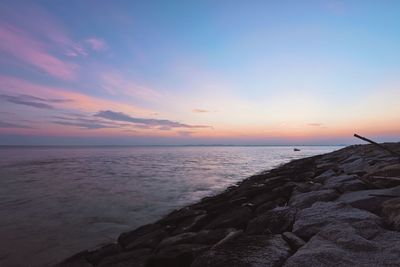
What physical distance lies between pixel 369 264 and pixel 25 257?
21.9ft

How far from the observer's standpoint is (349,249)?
3.74 metres

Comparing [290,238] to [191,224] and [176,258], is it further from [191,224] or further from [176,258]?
[191,224]

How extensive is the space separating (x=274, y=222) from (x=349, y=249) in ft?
6.54

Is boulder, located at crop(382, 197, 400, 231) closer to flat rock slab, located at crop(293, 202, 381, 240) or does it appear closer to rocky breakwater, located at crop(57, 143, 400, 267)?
rocky breakwater, located at crop(57, 143, 400, 267)

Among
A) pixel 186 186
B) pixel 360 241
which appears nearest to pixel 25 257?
pixel 360 241

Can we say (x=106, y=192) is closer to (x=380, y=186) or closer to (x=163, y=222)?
(x=163, y=222)

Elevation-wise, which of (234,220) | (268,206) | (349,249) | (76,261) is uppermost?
(349,249)

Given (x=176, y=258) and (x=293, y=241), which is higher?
(x=293, y=241)

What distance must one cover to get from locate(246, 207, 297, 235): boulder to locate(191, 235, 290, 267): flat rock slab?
95cm

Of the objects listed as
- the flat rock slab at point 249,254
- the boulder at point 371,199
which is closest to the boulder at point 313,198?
the boulder at point 371,199

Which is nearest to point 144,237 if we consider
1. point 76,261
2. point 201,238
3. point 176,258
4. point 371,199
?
point 76,261

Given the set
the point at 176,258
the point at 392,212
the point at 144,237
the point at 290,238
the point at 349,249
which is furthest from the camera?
the point at 144,237

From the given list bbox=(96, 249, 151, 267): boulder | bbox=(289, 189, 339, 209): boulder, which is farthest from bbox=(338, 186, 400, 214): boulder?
bbox=(96, 249, 151, 267): boulder

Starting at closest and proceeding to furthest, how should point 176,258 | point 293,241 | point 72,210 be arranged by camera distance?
point 293,241
point 176,258
point 72,210
